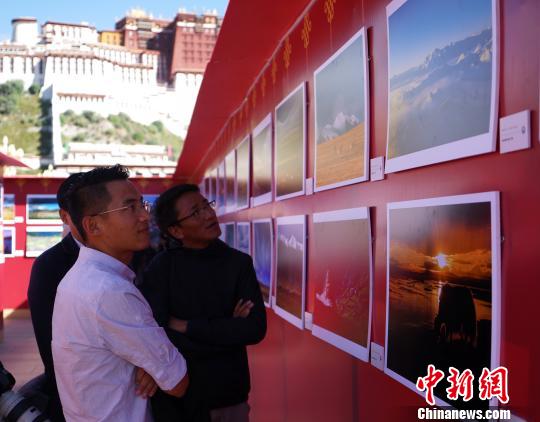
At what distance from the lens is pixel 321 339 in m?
2.37

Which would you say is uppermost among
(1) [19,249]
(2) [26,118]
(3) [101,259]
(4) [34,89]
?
(4) [34,89]

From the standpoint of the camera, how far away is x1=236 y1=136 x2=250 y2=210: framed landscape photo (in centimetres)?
427

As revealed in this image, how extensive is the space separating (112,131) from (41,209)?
47.9 meters

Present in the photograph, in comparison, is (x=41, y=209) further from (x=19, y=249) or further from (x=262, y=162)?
(x=262, y=162)

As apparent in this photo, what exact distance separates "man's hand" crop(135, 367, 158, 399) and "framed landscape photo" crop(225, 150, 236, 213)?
3.64m

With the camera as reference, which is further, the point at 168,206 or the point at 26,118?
the point at 26,118

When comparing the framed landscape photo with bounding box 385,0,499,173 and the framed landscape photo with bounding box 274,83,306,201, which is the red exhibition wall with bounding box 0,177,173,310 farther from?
the framed landscape photo with bounding box 385,0,499,173

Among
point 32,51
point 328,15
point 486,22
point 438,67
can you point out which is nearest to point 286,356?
point 328,15

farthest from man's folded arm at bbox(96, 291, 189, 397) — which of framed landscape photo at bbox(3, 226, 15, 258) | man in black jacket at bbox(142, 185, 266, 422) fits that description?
framed landscape photo at bbox(3, 226, 15, 258)

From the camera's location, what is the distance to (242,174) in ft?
15.0

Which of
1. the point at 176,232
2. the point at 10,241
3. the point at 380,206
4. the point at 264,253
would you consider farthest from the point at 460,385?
the point at 10,241

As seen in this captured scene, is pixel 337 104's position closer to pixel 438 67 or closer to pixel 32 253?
pixel 438 67

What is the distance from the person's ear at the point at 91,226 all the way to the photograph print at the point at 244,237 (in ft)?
8.64

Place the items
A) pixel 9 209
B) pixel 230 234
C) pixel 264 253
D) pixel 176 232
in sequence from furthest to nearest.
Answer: pixel 9 209, pixel 230 234, pixel 264 253, pixel 176 232
